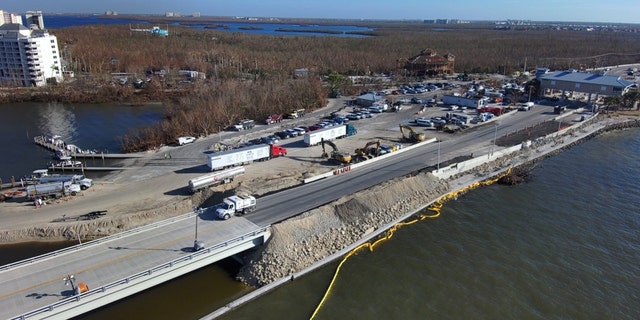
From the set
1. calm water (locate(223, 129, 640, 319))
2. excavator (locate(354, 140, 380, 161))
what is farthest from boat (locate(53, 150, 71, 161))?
calm water (locate(223, 129, 640, 319))

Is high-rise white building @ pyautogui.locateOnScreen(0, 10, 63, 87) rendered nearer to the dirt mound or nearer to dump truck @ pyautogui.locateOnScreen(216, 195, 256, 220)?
dump truck @ pyautogui.locateOnScreen(216, 195, 256, 220)

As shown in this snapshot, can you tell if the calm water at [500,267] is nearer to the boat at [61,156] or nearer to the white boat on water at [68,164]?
the white boat on water at [68,164]

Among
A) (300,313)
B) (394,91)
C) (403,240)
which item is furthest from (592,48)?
(300,313)

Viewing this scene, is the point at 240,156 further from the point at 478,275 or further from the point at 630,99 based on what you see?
the point at 630,99

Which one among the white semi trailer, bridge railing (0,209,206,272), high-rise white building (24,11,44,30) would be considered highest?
high-rise white building (24,11,44,30)

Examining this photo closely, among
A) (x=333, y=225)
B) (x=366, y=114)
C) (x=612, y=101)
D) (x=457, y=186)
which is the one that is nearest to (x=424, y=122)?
(x=366, y=114)

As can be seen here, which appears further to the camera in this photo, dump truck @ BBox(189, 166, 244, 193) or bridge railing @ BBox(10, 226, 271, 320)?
dump truck @ BBox(189, 166, 244, 193)

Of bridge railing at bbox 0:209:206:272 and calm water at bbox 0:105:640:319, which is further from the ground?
bridge railing at bbox 0:209:206:272

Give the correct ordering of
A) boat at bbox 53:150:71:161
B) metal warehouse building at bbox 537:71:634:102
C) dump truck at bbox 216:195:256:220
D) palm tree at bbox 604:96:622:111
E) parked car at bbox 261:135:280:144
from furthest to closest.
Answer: palm tree at bbox 604:96:622:111 < metal warehouse building at bbox 537:71:634:102 < parked car at bbox 261:135:280:144 < boat at bbox 53:150:71:161 < dump truck at bbox 216:195:256:220
